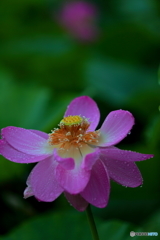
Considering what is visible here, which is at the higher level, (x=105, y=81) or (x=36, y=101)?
(x=36, y=101)

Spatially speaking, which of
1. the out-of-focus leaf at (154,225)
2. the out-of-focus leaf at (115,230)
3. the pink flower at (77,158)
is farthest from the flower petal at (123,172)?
the out-of-focus leaf at (154,225)

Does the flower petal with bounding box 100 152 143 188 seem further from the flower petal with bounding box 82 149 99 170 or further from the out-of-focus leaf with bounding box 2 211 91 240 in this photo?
the out-of-focus leaf with bounding box 2 211 91 240

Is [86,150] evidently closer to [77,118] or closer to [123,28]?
[77,118]

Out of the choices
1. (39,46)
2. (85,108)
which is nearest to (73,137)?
(85,108)

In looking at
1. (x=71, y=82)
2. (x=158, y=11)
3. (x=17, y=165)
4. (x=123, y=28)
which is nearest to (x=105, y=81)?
(x=71, y=82)

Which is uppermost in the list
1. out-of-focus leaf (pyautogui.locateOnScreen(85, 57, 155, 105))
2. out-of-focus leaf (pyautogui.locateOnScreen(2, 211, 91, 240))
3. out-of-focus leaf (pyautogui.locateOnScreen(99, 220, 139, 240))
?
out-of-focus leaf (pyautogui.locateOnScreen(2, 211, 91, 240))

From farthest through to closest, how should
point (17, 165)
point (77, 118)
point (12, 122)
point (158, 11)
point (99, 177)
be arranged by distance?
point (158, 11) → point (12, 122) → point (17, 165) → point (77, 118) → point (99, 177)

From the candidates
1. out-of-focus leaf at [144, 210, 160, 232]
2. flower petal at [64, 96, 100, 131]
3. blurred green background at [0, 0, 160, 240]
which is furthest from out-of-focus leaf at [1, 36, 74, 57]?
flower petal at [64, 96, 100, 131]

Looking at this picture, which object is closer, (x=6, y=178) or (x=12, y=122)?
(x=6, y=178)
